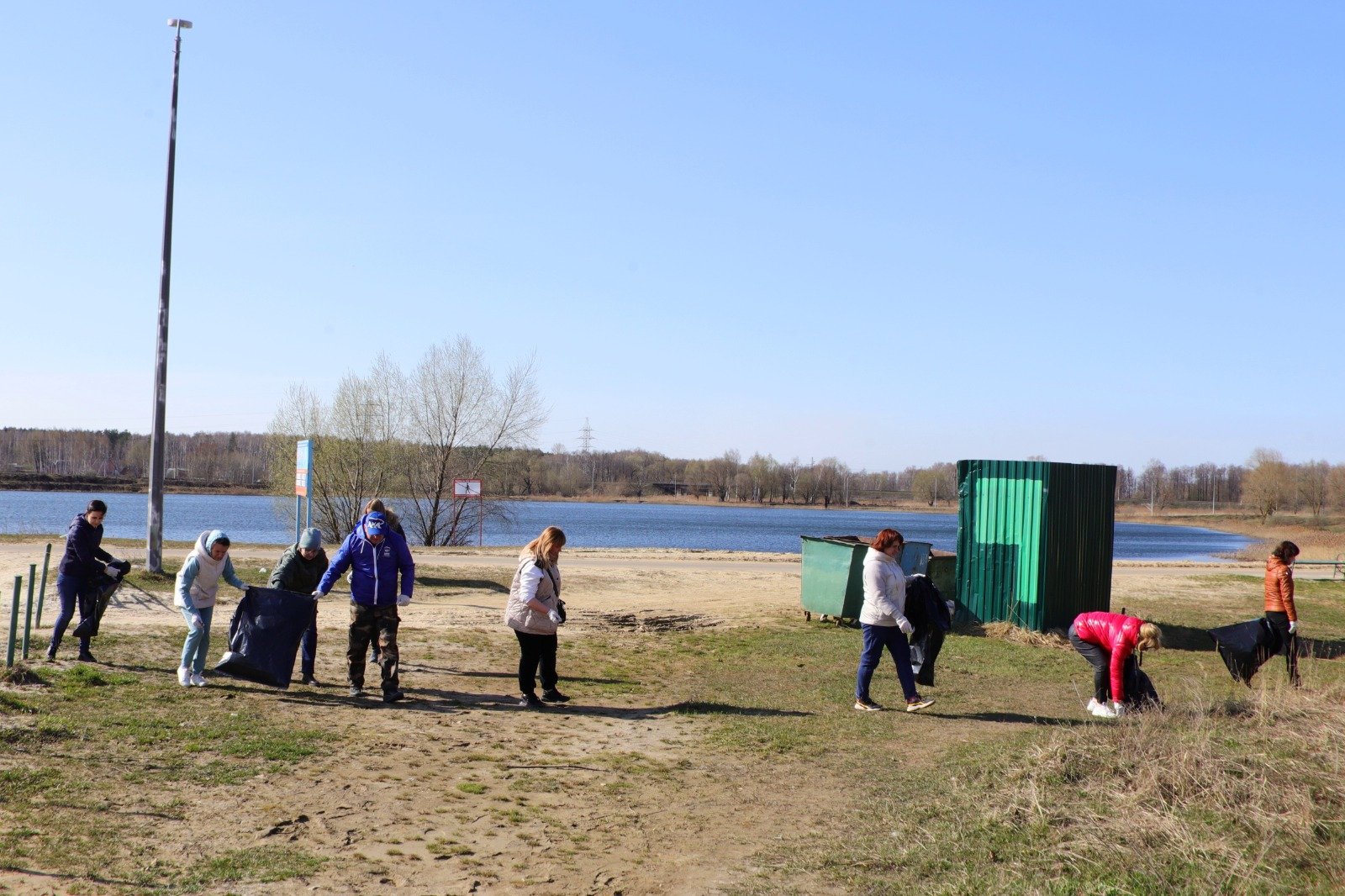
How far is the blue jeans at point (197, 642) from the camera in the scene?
9867 millimetres

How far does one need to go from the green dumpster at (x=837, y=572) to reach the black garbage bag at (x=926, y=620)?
573 centimetres

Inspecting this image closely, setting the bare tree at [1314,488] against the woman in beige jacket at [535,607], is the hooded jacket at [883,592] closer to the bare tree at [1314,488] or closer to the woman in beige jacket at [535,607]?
the woman in beige jacket at [535,607]

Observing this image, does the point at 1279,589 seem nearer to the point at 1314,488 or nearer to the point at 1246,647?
the point at 1246,647

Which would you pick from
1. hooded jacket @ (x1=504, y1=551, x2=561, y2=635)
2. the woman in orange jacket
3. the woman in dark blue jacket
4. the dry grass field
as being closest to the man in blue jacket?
the dry grass field

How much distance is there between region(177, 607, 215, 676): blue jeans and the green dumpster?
363 inches

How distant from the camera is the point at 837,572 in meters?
17.0

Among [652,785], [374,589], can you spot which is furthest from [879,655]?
[374,589]

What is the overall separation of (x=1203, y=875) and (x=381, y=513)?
7.07 meters

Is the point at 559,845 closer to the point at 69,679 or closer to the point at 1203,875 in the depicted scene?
the point at 1203,875

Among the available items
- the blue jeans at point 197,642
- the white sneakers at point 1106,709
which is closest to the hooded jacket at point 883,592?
the white sneakers at point 1106,709

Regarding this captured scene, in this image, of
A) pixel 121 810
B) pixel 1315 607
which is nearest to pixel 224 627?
pixel 121 810

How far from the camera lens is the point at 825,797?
283 inches

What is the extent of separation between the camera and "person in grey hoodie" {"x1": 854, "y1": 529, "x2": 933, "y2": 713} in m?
9.92

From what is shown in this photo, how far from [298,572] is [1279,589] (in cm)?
970
